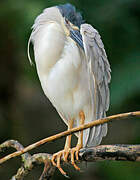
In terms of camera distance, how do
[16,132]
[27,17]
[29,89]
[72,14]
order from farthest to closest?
1. [29,89]
2. [16,132]
3. [27,17]
4. [72,14]

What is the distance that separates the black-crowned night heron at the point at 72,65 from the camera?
1894mm

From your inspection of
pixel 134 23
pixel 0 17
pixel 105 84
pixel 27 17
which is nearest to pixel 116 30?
pixel 134 23

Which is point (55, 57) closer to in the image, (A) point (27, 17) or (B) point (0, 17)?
(A) point (27, 17)

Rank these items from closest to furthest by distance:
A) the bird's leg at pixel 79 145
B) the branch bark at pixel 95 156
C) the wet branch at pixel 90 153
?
the wet branch at pixel 90 153
the branch bark at pixel 95 156
the bird's leg at pixel 79 145

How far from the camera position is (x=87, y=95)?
1.99 m

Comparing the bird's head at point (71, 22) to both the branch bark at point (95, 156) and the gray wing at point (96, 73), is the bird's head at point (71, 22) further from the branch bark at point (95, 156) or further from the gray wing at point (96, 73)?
the branch bark at point (95, 156)

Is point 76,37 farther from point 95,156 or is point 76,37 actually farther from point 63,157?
point 95,156

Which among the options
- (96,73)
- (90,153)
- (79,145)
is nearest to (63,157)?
(79,145)

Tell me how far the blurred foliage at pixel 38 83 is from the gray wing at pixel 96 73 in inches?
31.9

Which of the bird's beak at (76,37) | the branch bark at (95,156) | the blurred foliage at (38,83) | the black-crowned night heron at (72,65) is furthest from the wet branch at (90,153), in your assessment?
the blurred foliage at (38,83)

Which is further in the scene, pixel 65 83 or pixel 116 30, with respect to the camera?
pixel 116 30

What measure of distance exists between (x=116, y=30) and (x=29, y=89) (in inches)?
50.7

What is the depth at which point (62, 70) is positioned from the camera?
1903mm

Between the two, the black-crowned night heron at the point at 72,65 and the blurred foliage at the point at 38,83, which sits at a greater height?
the black-crowned night heron at the point at 72,65
